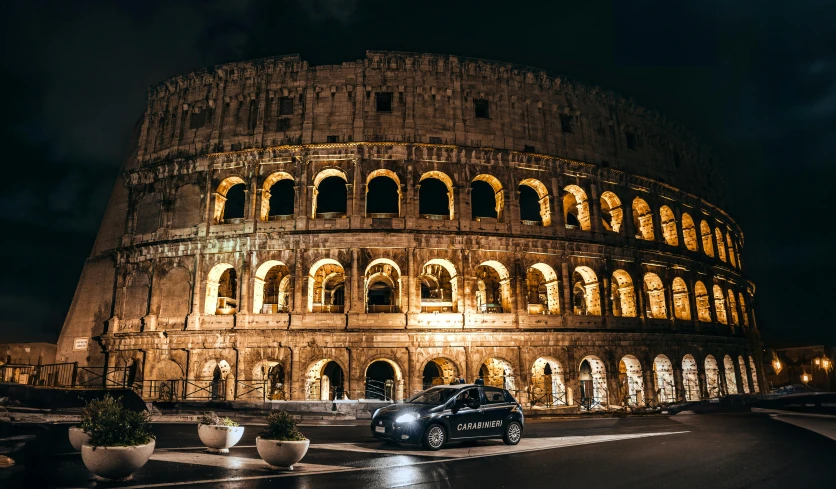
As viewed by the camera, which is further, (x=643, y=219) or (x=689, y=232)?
(x=689, y=232)

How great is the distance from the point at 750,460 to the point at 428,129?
64.0ft

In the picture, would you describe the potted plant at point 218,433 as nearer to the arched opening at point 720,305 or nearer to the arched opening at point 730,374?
the arched opening at point 730,374

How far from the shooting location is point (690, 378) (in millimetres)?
28078

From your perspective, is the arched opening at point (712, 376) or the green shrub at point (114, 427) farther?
the arched opening at point (712, 376)

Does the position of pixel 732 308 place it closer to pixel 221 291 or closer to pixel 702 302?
pixel 702 302

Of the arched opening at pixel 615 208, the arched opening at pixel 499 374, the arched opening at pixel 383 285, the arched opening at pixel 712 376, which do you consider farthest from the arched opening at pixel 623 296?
the arched opening at pixel 383 285

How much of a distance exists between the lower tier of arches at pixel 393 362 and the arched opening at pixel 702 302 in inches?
215

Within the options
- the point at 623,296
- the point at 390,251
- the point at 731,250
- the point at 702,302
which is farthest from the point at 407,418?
the point at 731,250

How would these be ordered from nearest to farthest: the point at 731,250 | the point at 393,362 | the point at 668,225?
the point at 393,362
the point at 668,225
the point at 731,250

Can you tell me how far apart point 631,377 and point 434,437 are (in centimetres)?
1955

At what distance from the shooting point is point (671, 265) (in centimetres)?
2872

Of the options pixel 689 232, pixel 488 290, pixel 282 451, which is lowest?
pixel 282 451

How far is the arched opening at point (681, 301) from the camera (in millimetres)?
29125

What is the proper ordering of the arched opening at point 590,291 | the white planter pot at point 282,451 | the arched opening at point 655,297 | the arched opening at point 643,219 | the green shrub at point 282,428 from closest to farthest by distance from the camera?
1. the white planter pot at point 282,451
2. the green shrub at point 282,428
3. the arched opening at point 590,291
4. the arched opening at point 655,297
5. the arched opening at point 643,219
